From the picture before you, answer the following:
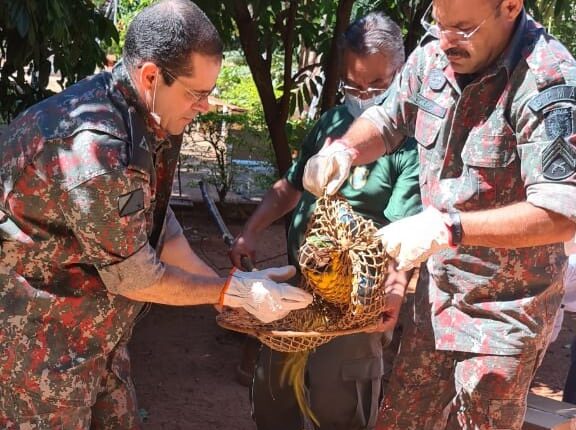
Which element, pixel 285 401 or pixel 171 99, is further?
pixel 285 401

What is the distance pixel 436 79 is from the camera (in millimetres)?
2797

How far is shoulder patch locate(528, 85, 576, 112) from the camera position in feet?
7.85

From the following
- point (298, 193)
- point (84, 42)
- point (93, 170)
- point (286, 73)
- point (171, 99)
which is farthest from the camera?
point (286, 73)

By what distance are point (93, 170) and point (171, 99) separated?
353mm

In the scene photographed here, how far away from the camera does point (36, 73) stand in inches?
201

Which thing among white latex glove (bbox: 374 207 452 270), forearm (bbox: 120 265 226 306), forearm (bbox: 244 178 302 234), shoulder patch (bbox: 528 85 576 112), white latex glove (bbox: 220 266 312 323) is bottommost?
forearm (bbox: 244 178 302 234)

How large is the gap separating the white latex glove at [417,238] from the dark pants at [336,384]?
3.39 ft

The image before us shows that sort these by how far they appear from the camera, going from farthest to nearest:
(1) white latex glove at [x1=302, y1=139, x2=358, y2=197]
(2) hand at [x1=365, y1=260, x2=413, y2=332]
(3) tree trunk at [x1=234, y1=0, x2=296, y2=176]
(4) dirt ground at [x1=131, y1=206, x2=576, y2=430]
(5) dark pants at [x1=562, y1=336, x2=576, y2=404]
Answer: (3) tree trunk at [x1=234, y1=0, x2=296, y2=176] → (4) dirt ground at [x1=131, y1=206, x2=576, y2=430] → (5) dark pants at [x1=562, y1=336, x2=576, y2=404] → (2) hand at [x1=365, y1=260, x2=413, y2=332] → (1) white latex glove at [x1=302, y1=139, x2=358, y2=197]

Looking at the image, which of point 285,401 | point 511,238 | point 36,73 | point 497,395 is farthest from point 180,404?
point 511,238

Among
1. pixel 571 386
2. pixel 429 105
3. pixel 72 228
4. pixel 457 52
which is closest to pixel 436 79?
pixel 429 105

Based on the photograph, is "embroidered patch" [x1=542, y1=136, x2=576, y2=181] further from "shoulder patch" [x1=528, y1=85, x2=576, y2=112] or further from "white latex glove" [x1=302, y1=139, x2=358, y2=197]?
"white latex glove" [x1=302, y1=139, x2=358, y2=197]

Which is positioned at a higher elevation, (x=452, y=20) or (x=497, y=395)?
(x=452, y=20)

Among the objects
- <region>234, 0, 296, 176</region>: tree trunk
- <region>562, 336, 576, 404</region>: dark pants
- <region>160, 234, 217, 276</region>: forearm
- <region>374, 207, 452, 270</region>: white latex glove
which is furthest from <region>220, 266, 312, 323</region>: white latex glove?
<region>234, 0, 296, 176</region>: tree trunk

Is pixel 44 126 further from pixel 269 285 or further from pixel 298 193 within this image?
pixel 298 193
